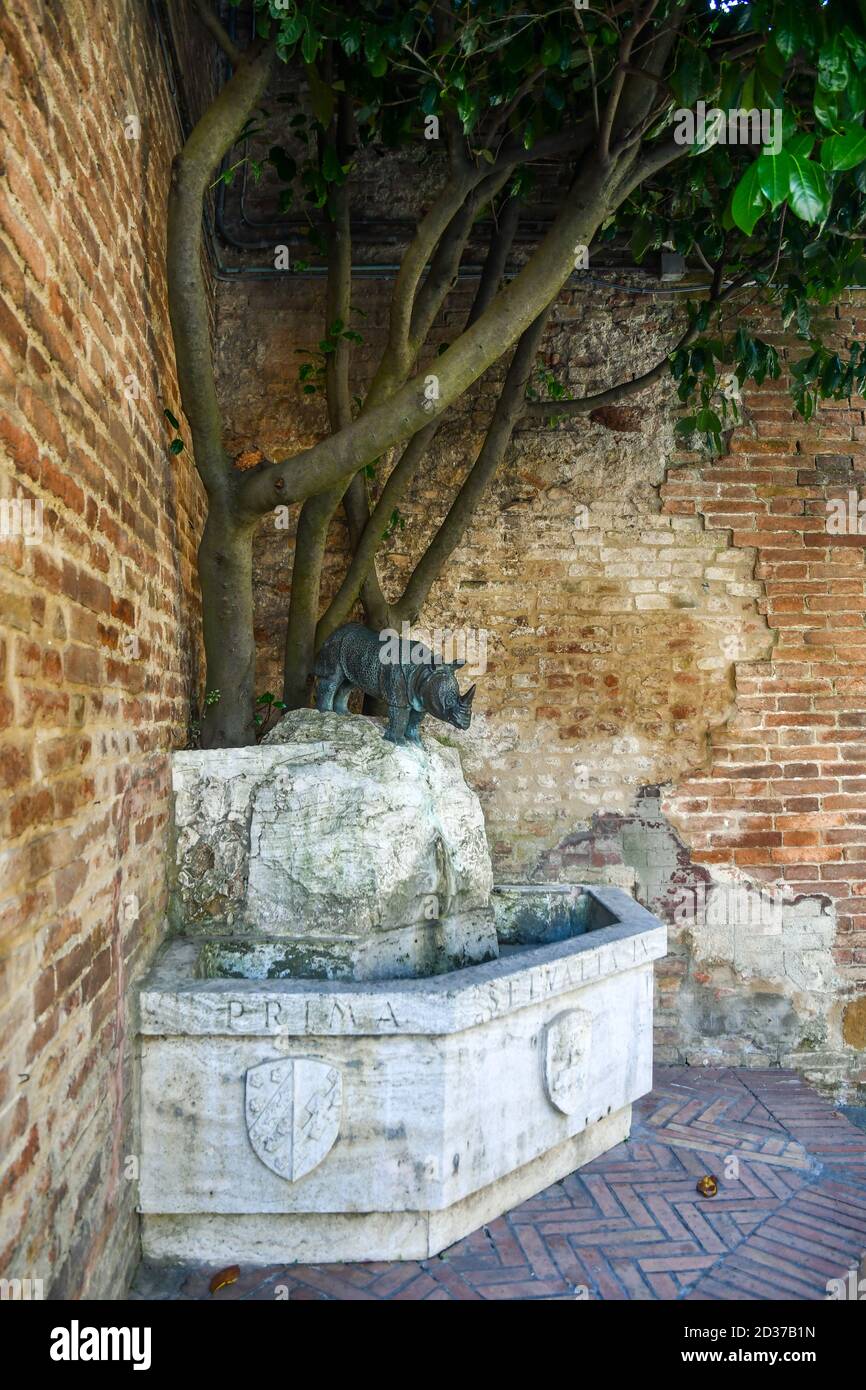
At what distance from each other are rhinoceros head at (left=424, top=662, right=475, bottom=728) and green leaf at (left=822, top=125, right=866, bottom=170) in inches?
74.4

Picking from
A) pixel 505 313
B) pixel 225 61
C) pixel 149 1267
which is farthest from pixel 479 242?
pixel 149 1267

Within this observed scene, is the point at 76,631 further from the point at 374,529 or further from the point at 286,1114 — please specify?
the point at 374,529

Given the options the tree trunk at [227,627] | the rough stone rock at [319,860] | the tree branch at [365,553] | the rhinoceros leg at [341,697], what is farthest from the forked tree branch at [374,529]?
the rough stone rock at [319,860]

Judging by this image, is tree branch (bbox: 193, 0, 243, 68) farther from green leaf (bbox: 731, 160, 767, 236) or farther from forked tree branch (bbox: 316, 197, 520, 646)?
green leaf (bbox: 731, 160, 767, 236)

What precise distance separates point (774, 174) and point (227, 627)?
7.93 ft

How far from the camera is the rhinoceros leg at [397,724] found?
337cm

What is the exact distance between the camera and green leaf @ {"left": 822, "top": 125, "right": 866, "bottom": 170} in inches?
64.7

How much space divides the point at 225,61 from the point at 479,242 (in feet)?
5.66

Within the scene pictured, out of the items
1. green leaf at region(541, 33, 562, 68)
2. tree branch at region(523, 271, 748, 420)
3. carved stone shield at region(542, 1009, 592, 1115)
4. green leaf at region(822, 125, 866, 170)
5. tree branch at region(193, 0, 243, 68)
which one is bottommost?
carved stone shield at region(542, 1009, 592, 1115)

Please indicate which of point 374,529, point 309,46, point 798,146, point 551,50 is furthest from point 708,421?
point 798,146

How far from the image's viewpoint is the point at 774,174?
167 centimetres

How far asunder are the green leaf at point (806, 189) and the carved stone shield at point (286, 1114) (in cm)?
238

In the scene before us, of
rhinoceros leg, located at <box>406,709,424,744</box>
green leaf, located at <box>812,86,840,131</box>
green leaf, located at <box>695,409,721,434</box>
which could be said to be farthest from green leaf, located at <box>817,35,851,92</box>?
green leaf, located at <box>695,409,721,434</box>

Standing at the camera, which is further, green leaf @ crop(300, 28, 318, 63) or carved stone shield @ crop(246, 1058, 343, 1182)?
green leaf @ crop(300, 28, 318, 63)
